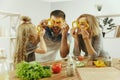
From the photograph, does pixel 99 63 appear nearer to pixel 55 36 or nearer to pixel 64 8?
pixel 55 36

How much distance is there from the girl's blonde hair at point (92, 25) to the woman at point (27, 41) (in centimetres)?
73

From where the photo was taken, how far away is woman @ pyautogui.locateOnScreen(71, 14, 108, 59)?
296 centimetres

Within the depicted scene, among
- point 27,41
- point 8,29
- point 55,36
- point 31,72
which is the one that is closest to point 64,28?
point 55,36

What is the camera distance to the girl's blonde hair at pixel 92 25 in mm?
2973

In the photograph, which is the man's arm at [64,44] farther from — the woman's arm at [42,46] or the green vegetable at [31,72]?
the green vegetable at [31,72]

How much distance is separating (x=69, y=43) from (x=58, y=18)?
387 millimetres

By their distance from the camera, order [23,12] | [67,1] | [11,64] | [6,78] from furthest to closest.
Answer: [67,1] → [23,12] → [11,64] → [6,78]

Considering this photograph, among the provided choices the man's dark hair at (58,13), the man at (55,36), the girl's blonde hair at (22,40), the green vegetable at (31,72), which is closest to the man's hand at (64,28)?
the man at (55,36)

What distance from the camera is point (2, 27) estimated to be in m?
2.66

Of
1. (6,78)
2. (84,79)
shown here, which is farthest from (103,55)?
(6,78)

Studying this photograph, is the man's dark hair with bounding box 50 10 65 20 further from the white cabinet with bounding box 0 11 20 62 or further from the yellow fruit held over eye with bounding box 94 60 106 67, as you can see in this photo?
the yellow fruit held over eye with bounding box 94 60 106 67

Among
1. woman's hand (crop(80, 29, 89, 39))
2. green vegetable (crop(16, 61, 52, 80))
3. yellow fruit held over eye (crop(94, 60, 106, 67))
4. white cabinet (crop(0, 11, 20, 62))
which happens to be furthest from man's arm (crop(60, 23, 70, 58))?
green vegetable (crop(16, 61, 52, 80))

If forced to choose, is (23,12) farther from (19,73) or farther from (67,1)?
(19,73)

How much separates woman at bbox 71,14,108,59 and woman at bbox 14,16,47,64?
54 centimetres
